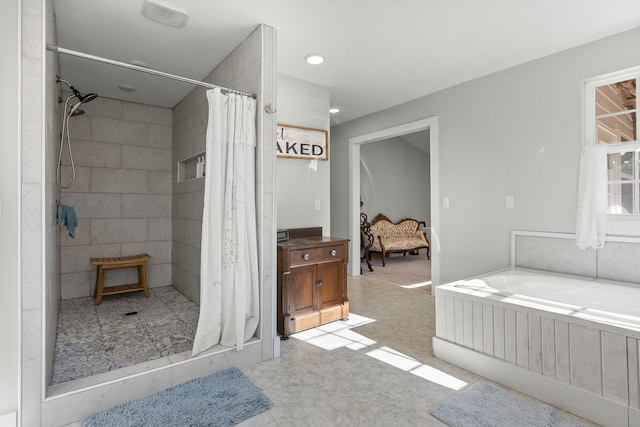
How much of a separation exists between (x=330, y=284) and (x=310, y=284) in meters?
0.25

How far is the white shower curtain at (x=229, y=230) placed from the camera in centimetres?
228

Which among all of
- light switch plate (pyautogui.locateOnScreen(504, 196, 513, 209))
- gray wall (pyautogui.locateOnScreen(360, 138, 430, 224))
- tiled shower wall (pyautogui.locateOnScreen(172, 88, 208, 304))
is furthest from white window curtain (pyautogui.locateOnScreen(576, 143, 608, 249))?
gray wall (pyautogui.locateOnScreen(360, 138, 430, 224))

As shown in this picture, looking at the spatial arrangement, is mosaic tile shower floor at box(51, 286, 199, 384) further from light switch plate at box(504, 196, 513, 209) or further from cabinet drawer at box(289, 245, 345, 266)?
light switch plate at box(504, 196, 513, 209)

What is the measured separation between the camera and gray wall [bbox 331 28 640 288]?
2.88 m

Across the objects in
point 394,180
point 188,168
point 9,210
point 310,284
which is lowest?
point 310,284

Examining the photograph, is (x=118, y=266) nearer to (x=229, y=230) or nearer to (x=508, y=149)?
(x=229, y=230)

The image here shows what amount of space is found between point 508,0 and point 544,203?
176 centimetres

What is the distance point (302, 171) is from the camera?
3598 mm

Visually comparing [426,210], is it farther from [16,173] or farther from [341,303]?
[16,173]

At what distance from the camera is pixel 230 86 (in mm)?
2920

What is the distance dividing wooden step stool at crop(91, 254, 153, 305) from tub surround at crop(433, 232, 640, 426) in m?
3.19

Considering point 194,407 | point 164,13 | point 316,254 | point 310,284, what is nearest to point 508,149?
point 316,254

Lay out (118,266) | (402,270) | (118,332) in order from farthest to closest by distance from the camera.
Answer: (402,270) → (118,266) → (118,332)

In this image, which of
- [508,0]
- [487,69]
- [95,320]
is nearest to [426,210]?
[487,69]
